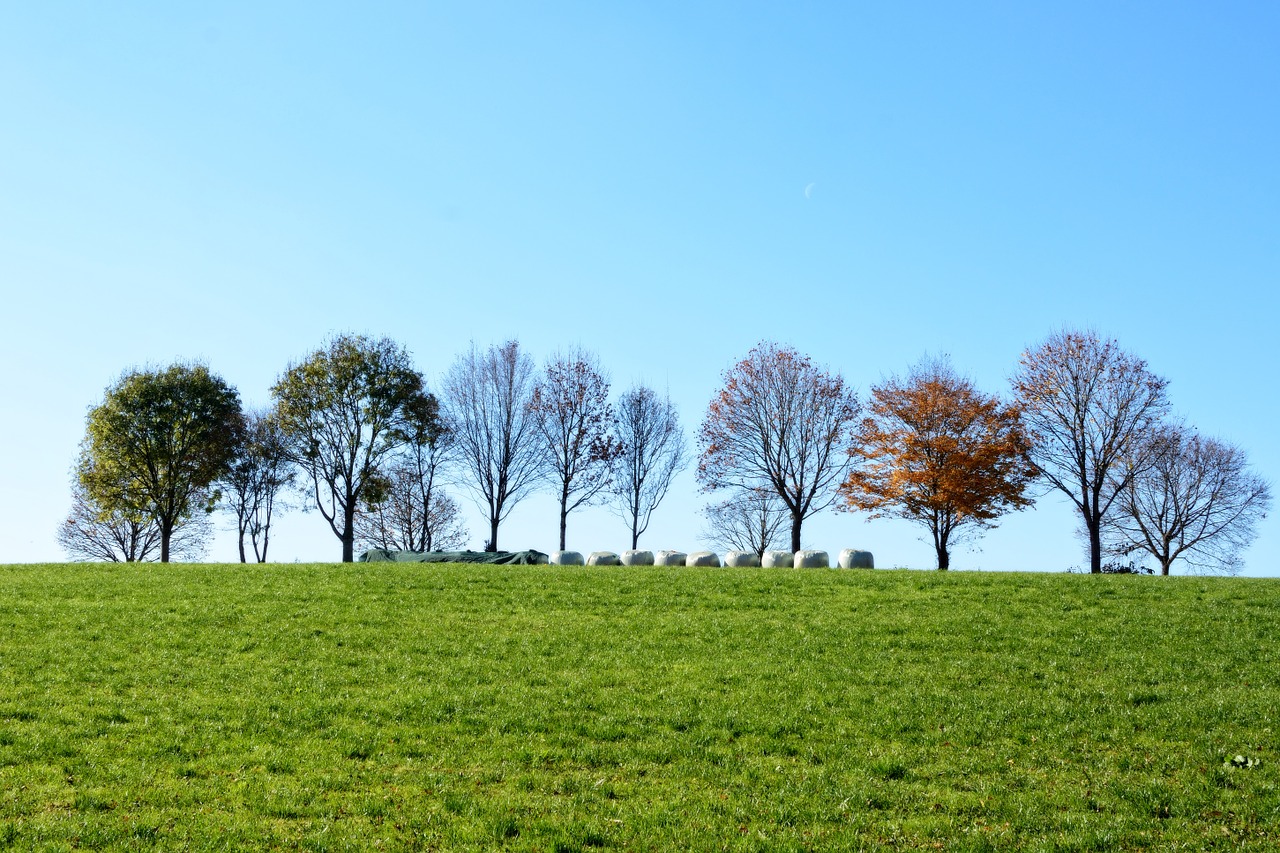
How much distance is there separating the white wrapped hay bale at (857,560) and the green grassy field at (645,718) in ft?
28.8

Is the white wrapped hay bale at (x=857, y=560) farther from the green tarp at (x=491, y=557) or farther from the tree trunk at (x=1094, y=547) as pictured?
the tree trunk at (x=1094, y=547)

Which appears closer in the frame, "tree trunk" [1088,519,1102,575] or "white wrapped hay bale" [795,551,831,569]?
"white wrapped hay bale" [795,551,831,569]

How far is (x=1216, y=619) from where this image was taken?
23484 mm

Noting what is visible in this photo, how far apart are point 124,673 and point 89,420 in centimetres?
4348

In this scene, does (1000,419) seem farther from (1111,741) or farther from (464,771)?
(464,771)

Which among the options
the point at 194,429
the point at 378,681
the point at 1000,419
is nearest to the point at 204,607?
the point at 378,681

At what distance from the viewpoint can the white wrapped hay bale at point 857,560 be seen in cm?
A: 3666

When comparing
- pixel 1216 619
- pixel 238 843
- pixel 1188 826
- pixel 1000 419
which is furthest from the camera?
pixel 1000 419

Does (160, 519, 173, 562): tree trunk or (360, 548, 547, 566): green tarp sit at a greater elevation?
(160, 519, 173, 562): tree trunk

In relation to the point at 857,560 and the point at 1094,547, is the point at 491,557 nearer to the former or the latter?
the point at 857,560

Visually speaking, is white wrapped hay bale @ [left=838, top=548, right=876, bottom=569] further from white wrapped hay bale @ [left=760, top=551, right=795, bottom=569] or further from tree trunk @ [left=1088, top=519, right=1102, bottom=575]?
tree trunk @ [left=1088, top=519, right=1102, bottom=575]

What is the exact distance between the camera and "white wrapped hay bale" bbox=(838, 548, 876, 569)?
36656 mm

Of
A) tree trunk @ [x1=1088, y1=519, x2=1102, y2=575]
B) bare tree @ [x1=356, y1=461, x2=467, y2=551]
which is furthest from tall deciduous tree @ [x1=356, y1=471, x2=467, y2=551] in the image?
tree trunk @ [x1=1088, y1=519, x2=1102, y2=575]

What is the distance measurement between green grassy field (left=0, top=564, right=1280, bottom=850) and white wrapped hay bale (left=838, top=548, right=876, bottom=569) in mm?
8784
